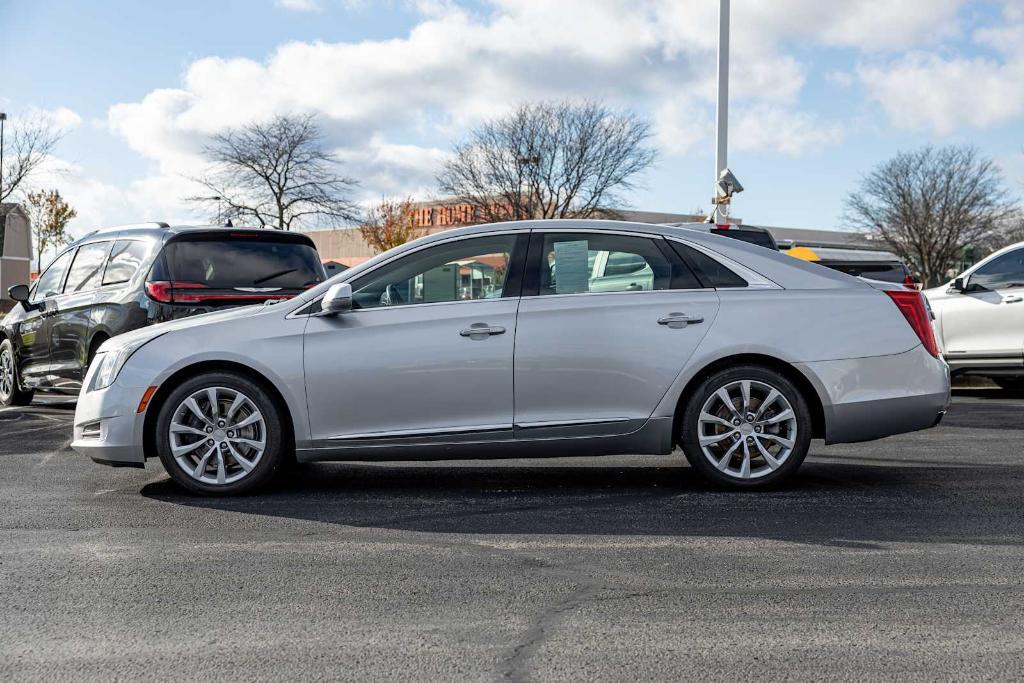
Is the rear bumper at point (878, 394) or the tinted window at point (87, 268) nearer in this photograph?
the rear bumper at point (878, 394)

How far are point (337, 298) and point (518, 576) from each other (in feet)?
7.65

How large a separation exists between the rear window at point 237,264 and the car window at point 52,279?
7.80ft

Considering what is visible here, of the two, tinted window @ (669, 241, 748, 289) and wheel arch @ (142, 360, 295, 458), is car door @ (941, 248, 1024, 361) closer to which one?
tinted window @ (669, 241, 748, 289)

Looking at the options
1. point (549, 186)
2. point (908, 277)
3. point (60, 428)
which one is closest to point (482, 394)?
point (60, 428)

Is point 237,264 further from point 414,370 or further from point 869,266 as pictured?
point 869,266

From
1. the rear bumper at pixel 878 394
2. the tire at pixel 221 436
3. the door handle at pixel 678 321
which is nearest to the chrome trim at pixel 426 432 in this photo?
the tire at pixel 221 436

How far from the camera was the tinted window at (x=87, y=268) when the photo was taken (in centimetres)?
1062

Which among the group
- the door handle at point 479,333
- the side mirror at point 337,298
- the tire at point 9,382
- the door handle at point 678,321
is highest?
the side mirror at point 337,298

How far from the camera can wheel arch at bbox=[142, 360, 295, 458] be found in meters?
6.50

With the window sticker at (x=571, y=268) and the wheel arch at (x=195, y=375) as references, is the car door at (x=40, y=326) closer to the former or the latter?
the wheel arch at (x=195, y=375)

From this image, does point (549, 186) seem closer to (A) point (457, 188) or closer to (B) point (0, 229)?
(A) point (457, 188)

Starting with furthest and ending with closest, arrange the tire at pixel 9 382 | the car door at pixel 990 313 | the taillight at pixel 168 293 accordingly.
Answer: the car door at pixel 990 313 < the tire at pixel 9 382 < the taillight at pixel 168 293

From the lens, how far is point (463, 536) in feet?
17.7

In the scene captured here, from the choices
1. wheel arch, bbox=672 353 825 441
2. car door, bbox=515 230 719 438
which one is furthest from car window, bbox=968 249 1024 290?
car door, bbox=515 230 719 438
